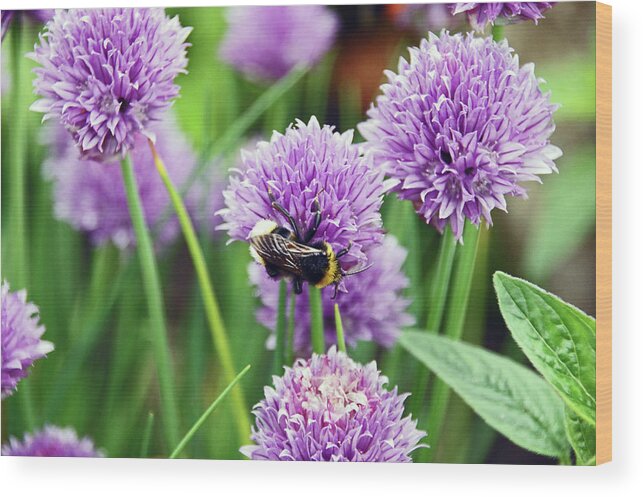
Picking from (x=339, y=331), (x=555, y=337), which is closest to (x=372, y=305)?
(x=339, y=331)

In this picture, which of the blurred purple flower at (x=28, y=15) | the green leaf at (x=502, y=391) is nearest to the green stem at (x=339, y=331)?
the green leaf at (x=502, y=391)

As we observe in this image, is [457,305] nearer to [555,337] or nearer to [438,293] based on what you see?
[438,293]

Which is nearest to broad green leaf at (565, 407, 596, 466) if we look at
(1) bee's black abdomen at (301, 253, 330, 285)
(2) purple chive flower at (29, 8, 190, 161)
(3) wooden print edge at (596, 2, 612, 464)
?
(3) wooden print edge at (596, 2, 612, 464)

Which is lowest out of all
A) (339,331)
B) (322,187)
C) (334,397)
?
(334,397)

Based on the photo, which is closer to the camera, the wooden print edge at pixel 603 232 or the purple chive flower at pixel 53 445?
the wooden print edge at pixel 603 232

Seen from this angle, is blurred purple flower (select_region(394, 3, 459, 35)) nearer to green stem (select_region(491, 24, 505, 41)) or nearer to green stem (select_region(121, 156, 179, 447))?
green stem (select_region(491, 24, 505, 41))

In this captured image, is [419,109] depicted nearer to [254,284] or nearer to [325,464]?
[254,284]

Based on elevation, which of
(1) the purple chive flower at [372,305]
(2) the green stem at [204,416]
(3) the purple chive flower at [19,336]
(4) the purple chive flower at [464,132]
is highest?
(4) the purple chive flower at [464,132]

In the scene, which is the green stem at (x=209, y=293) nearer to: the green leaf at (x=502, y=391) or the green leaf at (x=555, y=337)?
the green leaf at (x=502, y=391)
